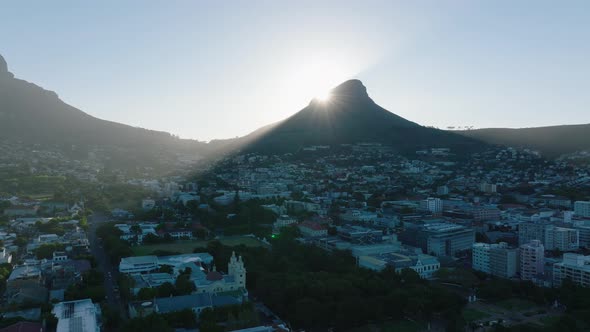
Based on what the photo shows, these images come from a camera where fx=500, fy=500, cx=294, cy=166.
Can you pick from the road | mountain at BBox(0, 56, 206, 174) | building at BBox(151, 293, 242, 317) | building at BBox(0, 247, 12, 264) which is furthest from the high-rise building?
mountain at BBox(0, 56, 206, 174)

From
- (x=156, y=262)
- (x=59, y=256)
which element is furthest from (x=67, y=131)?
(x=156, y=262)

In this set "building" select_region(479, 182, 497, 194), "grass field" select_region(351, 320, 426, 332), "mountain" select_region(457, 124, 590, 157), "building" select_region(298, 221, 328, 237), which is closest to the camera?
"grass field" select_region(351, 320, 426, 332)

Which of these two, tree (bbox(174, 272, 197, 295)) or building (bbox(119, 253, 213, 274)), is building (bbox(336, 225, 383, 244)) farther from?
tree (bbox(174, 272, 197, 295))

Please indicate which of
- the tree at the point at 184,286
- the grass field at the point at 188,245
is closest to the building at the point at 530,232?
the grass field at the point at 188,245

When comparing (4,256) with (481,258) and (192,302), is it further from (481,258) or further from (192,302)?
(481,258)

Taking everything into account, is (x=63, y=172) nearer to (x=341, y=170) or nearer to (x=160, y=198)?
(x=160, y=198)

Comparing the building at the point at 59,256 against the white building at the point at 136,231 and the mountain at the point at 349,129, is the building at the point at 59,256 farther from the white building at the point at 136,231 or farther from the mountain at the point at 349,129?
the mountain at the point at 349,129
